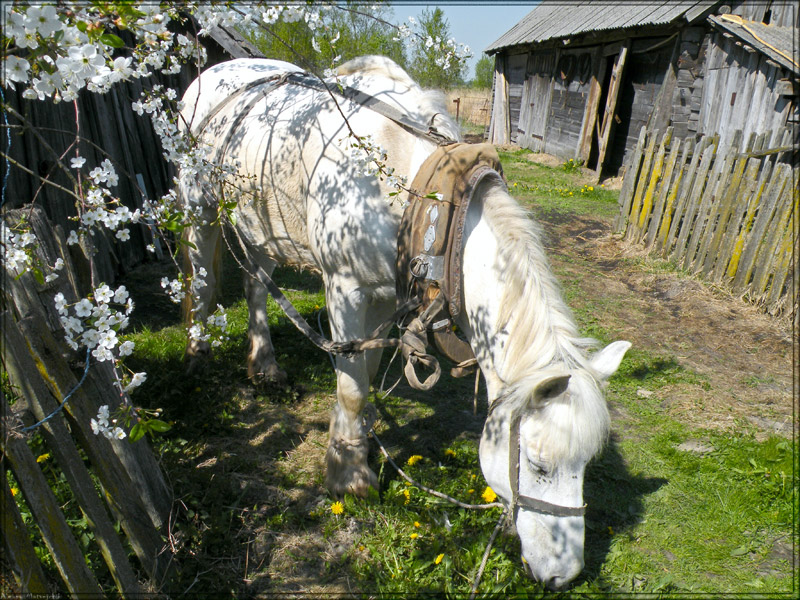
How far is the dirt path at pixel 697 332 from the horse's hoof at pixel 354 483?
2.19m

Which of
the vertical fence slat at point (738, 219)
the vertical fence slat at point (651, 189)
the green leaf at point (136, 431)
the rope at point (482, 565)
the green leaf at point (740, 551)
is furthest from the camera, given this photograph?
the vertical fence slat at point (651, 189)

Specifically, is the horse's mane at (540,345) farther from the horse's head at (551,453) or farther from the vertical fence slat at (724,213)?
the vertical fence slat at (724,213)

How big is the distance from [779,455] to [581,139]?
9910 mm

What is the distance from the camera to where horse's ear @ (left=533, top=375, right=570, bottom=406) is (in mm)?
1808

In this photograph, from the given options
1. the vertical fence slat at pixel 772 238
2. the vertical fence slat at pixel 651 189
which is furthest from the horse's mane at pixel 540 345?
the vertical fence slat at pixel 651 189

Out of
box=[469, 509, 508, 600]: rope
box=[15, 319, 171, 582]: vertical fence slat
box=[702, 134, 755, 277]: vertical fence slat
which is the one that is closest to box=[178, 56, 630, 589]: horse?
box=[469, 509, 508, 600]: rope

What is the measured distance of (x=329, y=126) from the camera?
108 inches

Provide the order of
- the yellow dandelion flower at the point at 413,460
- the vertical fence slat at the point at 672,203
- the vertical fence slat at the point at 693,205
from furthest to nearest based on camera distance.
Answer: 1. the vertical fence slat at the point at 672,203
2. the vertical fence slat at the point at 693,205
3. the yellow dandelion flower at the point at 413,460

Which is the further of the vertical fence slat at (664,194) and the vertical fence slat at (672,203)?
the vertical fence slat at (664,194)

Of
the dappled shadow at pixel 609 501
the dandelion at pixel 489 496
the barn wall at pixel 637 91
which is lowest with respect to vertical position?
the dappled shadow at pixel 609 501

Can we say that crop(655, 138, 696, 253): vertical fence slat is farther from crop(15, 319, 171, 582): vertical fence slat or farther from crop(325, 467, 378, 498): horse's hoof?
crop(15, 319, 171, 582): vertical fence slat

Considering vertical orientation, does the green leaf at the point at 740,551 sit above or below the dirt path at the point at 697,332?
below

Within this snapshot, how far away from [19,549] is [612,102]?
11.5 metres

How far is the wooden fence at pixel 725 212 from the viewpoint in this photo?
484 cm
